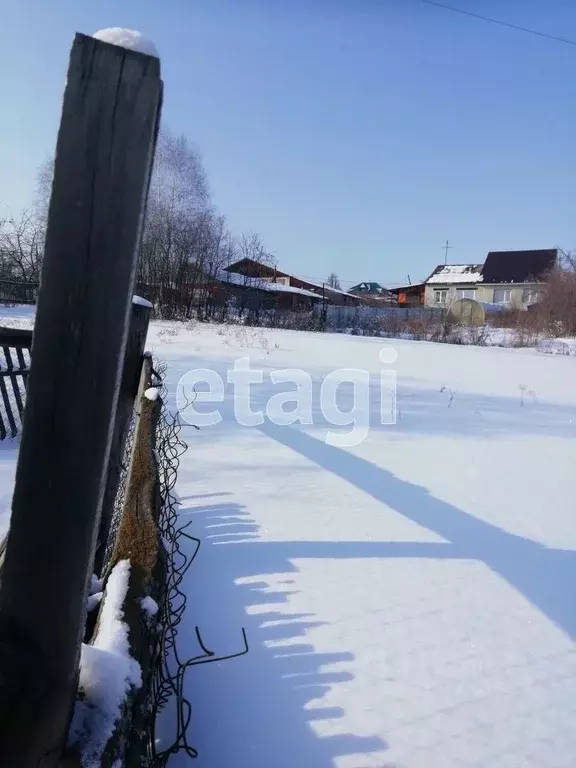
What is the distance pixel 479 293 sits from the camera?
156 ft

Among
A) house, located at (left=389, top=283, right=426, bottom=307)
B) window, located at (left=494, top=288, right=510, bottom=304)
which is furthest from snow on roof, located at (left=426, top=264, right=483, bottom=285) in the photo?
house, located at (left=389, top=283, right=426, bottom=307)

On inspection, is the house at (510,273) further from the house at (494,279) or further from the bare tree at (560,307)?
the bare tree at (560,307)

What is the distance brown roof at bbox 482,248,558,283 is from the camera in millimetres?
44875

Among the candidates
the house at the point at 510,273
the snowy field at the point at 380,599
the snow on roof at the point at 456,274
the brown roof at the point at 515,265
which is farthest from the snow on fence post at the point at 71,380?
the snow on roof at the point at 456,274

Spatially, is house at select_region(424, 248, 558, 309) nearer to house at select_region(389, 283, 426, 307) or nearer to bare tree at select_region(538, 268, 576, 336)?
house at select_region(389, 283, 426, 307)

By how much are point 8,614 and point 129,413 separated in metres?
1.70

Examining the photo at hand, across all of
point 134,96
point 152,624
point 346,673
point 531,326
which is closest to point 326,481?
point 346,673

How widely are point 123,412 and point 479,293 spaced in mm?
49998

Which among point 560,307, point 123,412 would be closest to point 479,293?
point 560,307

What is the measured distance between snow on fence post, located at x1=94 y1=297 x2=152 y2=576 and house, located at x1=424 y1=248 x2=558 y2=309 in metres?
43.7

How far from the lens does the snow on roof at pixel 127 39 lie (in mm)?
774

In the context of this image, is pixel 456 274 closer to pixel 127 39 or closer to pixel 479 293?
pixel 479 293

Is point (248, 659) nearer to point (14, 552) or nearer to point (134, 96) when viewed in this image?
point (14, 552)

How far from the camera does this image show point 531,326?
2366cm
